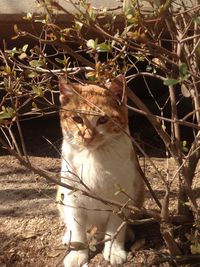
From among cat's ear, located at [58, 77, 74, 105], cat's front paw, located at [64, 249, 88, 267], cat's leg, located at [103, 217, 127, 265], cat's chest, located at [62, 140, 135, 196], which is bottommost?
cat's front paw, located at [64, 249, 88, 267]

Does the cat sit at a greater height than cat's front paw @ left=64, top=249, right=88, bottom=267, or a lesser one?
greater

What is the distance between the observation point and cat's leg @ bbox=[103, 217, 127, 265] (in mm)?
2270

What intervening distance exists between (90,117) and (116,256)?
65 centimetres

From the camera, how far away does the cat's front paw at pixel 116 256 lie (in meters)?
2.27

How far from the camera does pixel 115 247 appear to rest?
7.59 feet

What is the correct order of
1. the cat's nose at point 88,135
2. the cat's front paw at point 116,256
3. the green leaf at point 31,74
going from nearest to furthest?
the green leaf at point 31,74 → the cat's nose at point 88,135 → the cat's front paw at point 116,256

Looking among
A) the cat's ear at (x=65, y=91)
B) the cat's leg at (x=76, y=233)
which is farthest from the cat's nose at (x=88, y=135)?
the cat's leg at (x=76, y=233)

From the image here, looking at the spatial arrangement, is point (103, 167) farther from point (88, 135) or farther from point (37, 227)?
point (37, 227)

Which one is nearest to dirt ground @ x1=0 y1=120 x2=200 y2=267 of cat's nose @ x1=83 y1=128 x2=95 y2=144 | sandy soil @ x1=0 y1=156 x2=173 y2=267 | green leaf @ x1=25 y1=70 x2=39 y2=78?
sandy soil @ x1=0 y1=156 x2=173 y2=267

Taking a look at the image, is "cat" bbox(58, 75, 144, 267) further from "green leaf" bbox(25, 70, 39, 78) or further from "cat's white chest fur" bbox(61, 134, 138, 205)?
"green leaf" bbox(25, 70, 39, 78)

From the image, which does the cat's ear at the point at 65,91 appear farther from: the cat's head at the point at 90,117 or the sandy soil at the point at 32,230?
the sandy soil at the point at 32,230

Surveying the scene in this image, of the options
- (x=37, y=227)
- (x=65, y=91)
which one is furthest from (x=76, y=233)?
(x=65, y=91)

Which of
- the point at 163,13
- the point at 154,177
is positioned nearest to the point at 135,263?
the point at 154,177

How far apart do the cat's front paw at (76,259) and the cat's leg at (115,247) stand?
98mm
